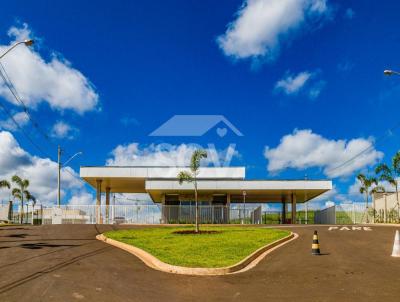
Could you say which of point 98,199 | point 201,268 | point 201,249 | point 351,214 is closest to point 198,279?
point 201,268

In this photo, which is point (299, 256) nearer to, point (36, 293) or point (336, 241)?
point (336, 241)

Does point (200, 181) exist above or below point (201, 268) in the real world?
above

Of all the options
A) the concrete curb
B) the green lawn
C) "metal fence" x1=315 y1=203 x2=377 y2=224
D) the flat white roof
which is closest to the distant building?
the flat white roof

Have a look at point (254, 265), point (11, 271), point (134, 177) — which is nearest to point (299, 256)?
point (254, 265)

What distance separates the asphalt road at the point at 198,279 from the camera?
8883mm

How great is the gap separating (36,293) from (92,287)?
3.78ft

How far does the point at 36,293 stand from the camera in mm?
8930

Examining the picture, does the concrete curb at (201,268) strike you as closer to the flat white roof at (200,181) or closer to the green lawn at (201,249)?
the green lawn at (201,249)

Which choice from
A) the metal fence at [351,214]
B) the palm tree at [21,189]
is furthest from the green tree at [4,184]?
the metal fence at [351,214]

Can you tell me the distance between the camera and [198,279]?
35.5ft

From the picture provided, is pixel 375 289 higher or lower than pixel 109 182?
lower

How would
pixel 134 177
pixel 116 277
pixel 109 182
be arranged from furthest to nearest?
1. pixel 109 182
2. pixel 134 177
3. pixel 116 277

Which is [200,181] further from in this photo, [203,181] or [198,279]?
[198,279]

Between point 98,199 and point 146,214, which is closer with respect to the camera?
point 146,214
